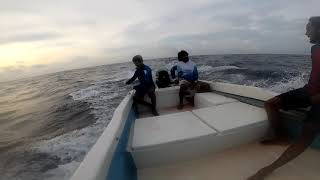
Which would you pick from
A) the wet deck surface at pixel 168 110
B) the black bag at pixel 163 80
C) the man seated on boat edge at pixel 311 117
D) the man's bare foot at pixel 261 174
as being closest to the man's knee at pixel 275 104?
the man seated on boat edge at pixel 311 117

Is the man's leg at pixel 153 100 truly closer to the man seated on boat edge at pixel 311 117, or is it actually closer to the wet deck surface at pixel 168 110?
the wet deck surface at pixel 168 110

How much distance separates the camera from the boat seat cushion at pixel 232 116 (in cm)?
273

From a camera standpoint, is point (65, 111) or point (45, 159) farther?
point (65, 111)

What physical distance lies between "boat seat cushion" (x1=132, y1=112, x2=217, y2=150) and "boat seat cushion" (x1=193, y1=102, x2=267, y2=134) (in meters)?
0.10

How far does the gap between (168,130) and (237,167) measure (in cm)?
81

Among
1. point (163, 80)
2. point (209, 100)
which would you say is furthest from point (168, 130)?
point (163, 80)

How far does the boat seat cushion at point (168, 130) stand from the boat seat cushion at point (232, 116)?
0.34 feet

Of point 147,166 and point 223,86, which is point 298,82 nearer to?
point 223,86

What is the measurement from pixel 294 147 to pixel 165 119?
155 centimetres

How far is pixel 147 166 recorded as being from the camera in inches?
98.3

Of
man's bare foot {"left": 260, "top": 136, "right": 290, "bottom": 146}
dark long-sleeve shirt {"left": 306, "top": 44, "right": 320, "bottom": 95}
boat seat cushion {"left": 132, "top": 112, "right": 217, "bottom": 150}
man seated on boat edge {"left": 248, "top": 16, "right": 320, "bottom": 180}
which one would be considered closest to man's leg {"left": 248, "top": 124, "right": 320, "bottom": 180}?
man seated on boat edge {"left": 248, "top": 16, "right": 320, "bottom": 180}

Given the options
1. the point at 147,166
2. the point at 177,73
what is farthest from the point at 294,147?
the point at 177,73

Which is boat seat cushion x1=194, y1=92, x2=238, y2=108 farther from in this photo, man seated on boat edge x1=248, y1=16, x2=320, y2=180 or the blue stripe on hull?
the blue stripe on hull

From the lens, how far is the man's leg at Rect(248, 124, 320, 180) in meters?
2.12
